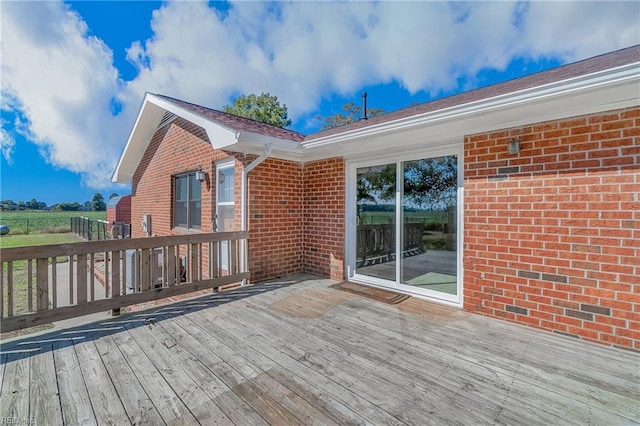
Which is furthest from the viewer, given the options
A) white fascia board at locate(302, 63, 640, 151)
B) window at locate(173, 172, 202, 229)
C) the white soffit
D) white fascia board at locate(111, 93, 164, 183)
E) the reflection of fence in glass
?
the reflection of fence in glass

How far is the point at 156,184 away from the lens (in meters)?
8.34

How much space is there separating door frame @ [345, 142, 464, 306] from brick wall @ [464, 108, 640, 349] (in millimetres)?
140

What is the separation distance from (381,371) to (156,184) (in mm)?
8517

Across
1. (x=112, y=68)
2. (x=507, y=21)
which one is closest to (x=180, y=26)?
(x=112, y=68)

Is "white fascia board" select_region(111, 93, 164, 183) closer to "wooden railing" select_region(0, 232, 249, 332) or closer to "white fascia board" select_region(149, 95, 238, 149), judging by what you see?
"white fascia board" select_region(149, 95, 238, 149)

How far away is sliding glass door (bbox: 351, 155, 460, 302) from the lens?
13.0 ft

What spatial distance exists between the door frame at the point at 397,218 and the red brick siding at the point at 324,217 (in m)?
0.12

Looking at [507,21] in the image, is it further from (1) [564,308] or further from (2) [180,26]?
(2) [180,26]

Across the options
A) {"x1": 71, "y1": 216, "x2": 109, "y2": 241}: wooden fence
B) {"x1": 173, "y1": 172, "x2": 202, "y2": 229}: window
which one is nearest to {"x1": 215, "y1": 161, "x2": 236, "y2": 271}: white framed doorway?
{"x1": 173, "y1": 172, "x2": 202, "y2": 229}: window

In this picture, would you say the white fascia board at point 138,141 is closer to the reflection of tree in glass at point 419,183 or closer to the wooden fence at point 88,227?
the wooden fence at point 88,227

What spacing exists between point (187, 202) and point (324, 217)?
3742mm

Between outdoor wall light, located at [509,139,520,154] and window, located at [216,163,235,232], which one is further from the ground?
outdoor wall light, located at [509,139,520,154]

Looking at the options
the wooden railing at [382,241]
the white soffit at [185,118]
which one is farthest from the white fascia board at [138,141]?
the wooden railing at [382,241]

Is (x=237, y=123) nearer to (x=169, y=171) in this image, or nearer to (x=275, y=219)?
(x=275, y=219)
